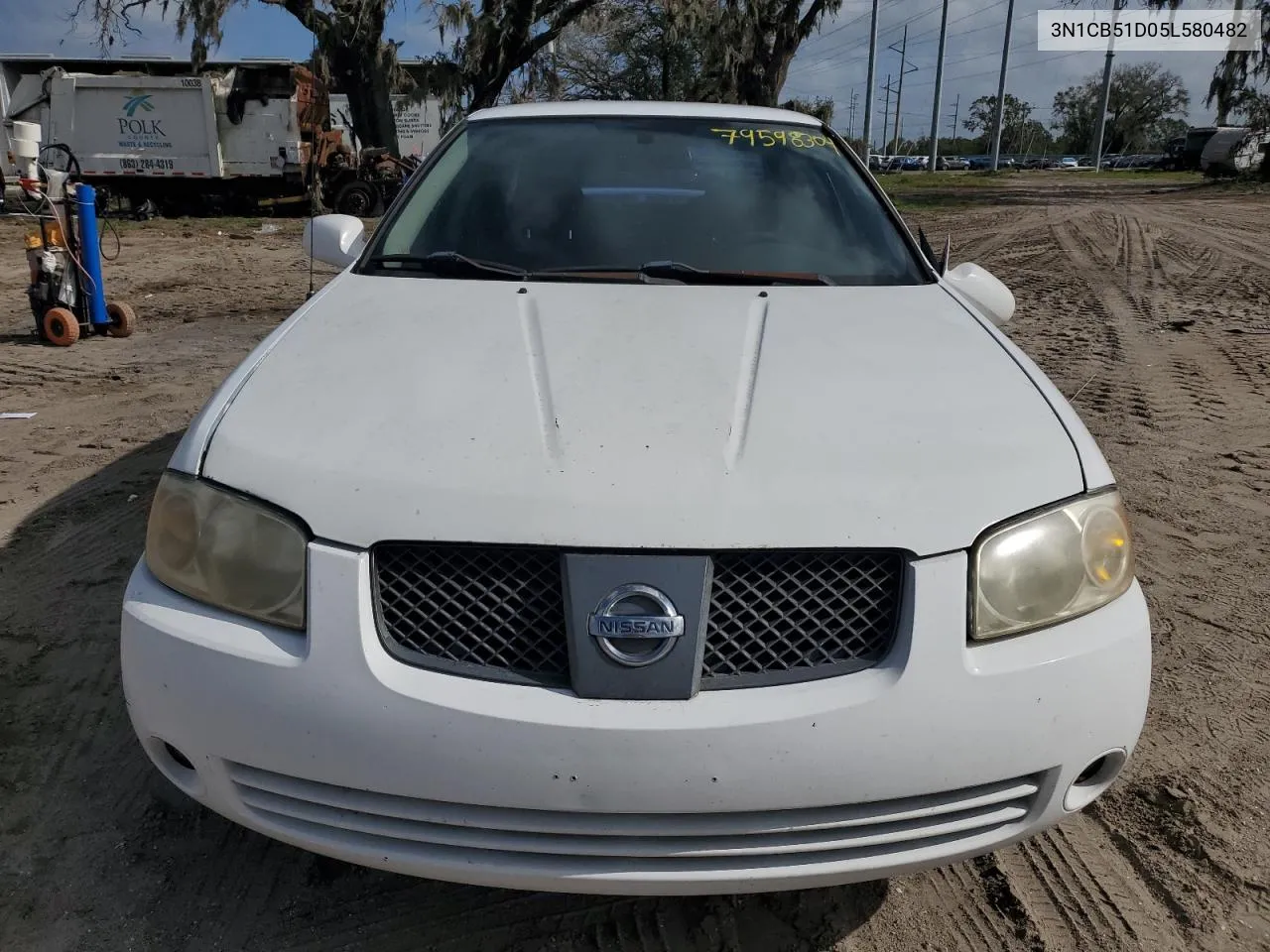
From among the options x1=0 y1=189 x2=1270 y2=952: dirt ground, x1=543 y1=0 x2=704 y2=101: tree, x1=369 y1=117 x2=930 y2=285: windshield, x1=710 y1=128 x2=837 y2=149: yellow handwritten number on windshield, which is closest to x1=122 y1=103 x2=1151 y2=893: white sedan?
x1=0 y1=189 x2=1270 y2=952: dirt ground

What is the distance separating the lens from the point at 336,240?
9.75 ft

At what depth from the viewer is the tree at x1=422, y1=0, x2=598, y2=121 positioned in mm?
19531

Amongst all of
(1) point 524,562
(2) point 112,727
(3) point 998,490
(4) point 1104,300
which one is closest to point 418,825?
(1) point 524,562

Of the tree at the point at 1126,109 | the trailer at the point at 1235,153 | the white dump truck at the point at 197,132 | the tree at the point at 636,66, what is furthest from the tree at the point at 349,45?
the tree at the point at 1126,109

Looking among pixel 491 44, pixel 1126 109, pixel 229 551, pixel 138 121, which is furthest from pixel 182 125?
pixel 1126 109

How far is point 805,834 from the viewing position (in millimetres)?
1522

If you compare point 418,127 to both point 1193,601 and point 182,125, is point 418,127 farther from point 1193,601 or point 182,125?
point 1193,601

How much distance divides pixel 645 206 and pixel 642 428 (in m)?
1.35

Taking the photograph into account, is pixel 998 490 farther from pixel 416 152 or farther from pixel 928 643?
pixel 416 152

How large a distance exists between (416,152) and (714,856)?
27.7 meters

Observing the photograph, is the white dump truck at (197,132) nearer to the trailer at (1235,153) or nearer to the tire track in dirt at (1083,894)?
the tire track in dirt at (1083,894)

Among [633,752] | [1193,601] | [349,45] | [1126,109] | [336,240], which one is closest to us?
[633,752]

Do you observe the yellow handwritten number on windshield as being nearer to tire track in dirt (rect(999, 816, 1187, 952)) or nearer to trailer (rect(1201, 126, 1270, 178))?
tire track in dirt (rect(999, 816, 1187, 952))

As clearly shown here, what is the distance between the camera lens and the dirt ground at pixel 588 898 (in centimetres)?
189
